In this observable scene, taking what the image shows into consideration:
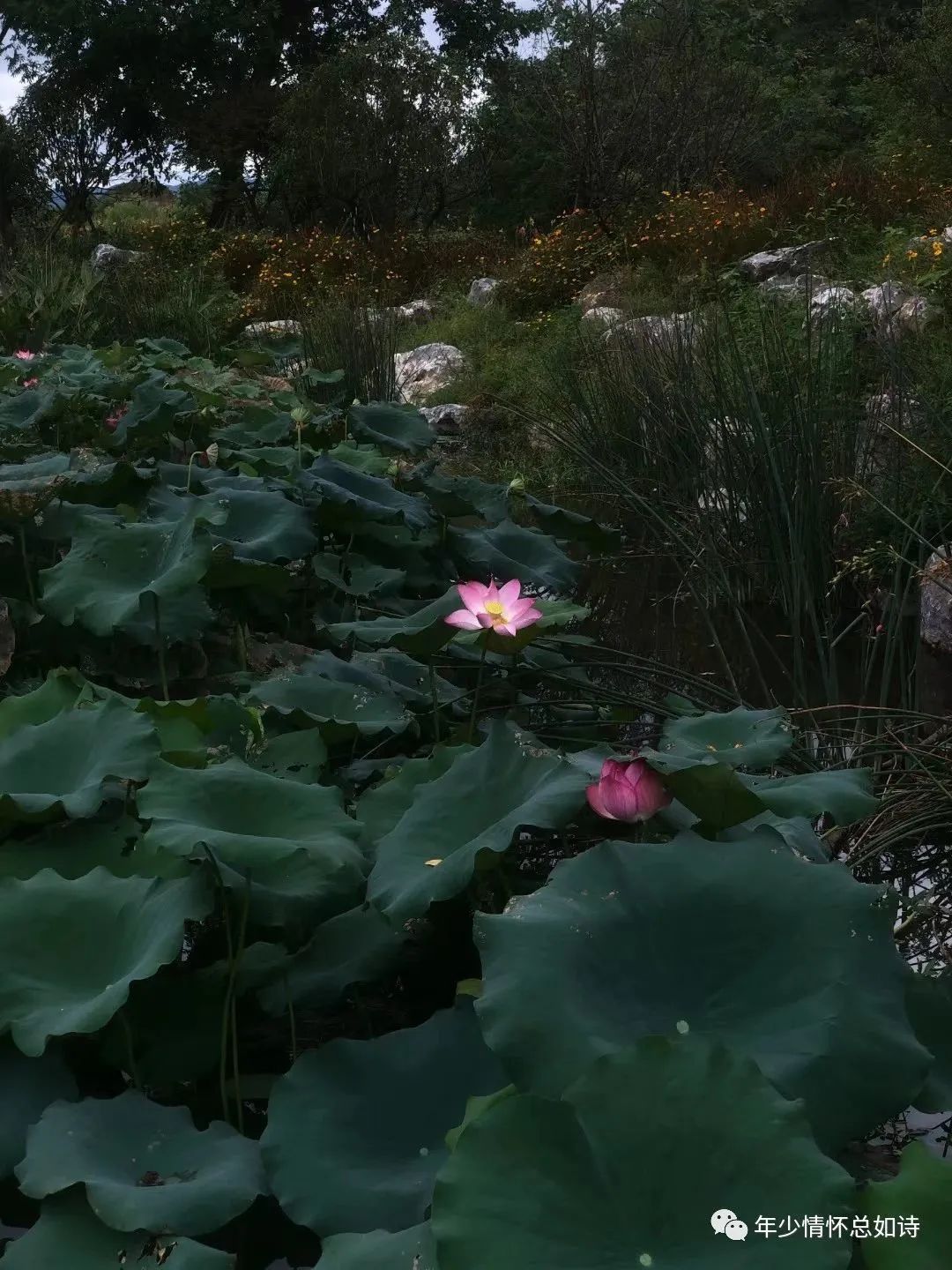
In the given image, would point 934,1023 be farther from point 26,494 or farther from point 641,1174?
point 26,494

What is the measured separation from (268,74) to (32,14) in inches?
134

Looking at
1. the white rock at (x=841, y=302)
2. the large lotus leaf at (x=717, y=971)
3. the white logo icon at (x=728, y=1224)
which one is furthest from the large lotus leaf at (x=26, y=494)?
the white rock at (x=841, y=302)

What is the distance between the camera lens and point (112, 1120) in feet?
2.71

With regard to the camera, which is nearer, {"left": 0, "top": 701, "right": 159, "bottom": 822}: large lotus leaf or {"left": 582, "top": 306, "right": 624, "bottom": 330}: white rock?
{"left": 0, "top": 701, "right": 159, "bottom": 822}: large lotus leaf

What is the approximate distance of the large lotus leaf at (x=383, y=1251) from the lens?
63 cm

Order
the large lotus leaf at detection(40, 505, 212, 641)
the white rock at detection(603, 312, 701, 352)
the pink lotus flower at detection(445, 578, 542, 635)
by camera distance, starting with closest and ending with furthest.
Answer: the pink lotus flower at detection(445, 578, 542, 635)
the large lotus leaf at detection(40, 505, 212, 641)
the white rock at detection(603, 312, 701, 352)

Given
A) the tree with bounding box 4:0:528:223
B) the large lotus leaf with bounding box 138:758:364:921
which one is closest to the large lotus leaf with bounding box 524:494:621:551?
the large lotus leaf with bounding box 138:758:364:921

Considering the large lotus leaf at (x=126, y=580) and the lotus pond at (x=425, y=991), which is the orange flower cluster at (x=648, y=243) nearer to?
the large lotus leaf at (x=126, y=580)

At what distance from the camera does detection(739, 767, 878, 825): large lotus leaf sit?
3.26ft

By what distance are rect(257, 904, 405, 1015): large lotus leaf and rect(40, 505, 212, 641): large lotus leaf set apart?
0.59 meters

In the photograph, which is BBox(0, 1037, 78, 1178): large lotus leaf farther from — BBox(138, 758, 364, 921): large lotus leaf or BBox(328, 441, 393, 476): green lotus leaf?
BBox(328, 441, 393, 476): green lotus leaf

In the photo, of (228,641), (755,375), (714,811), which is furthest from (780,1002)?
(755,375)

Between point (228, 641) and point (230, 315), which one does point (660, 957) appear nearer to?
point (228, 641)

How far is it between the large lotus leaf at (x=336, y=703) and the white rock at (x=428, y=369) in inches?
251
